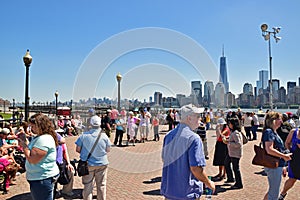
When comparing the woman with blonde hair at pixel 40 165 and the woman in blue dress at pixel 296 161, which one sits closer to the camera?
the woman with blonde hair at pixel 40 165

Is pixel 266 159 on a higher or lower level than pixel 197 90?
lower

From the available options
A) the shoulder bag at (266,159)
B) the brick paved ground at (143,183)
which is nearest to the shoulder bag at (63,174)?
the brick paved ground at (143,183)

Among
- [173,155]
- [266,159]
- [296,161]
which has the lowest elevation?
[296,161]

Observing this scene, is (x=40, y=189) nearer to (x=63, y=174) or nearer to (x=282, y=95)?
(x=63, y=174)

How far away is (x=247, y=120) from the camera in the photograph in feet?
52.2

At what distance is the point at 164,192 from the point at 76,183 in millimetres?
4324

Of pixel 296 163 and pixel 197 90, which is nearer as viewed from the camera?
pixel 296 163

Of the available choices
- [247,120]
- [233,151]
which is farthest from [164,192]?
[247,120]

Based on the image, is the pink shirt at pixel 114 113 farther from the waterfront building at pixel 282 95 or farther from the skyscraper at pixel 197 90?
the waterfront building at pixel 282 95

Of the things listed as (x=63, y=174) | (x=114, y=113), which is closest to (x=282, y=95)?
(x=114, y=113)

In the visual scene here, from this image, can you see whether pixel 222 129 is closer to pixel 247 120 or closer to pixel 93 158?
pixel 93 158

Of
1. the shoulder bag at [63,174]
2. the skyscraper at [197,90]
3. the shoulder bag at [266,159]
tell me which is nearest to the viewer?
the shoulder bag at [266,159]

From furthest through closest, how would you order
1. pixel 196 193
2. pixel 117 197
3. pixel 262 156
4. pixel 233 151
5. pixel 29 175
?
pixel 233 151 → pixel 117 197 → pixel 262 156 → pixel 29 175 → pixel 196 193

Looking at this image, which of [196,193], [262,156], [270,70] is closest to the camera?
[196,193]
